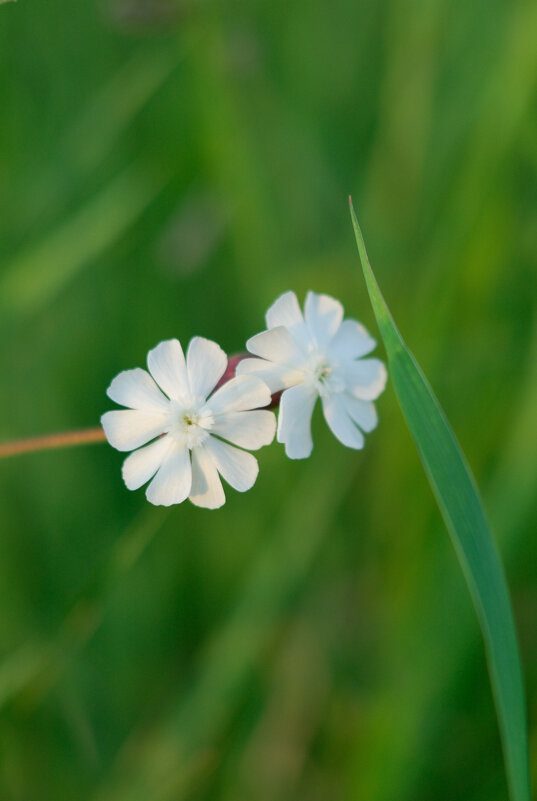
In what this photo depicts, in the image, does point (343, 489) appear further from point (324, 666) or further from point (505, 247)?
point (505, 247)

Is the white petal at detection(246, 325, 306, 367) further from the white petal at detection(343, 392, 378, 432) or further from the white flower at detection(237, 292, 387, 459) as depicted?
the white petal at detection(343, 392, 378, 432)

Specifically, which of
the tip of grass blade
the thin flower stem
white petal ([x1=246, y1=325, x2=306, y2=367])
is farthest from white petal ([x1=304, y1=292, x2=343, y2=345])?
the thin flower stem

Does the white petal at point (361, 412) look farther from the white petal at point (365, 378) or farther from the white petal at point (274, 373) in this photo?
the white petal at point (274, 373)

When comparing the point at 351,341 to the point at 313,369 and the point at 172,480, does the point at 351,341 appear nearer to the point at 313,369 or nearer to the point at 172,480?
the point at 313,369

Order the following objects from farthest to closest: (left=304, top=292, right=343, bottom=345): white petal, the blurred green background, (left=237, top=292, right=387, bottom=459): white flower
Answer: the blurred green background → (left=304, top=292, right=343, bottom=345): white petal → (left=237, top=292, right=387, bottom=459): white flower

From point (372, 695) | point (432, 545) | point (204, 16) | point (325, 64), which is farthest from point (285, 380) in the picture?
point (325, 64)

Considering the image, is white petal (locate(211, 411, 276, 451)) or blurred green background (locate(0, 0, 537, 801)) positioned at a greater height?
blurred green background (locate(0, 0, 537, 801))
